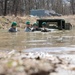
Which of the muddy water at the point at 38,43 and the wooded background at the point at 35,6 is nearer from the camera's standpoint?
the muddy water at the point at 38,43

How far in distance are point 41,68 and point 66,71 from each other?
38.3 inches

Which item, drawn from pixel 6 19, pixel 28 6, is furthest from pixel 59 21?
pixel 28 6

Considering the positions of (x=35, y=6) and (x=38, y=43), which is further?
(x=35, y=6)

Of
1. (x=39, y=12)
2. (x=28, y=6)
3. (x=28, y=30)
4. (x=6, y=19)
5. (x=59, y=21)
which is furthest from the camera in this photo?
(x=28, y=6)

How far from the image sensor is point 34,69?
331cm

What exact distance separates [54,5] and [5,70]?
9635cm

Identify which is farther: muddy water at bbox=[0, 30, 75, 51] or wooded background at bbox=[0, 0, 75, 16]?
wooded background at bbox=[0, 0, 75, 16]

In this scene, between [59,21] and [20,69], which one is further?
[59,21]

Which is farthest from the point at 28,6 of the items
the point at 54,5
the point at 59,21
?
the point at 59,21

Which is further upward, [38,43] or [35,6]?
[35,6]

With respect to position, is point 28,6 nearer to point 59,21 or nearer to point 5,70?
point 59,21

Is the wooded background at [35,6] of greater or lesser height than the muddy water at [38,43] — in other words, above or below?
above

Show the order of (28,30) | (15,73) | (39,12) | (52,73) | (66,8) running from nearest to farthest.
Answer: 1. (15,73)
2. (52,73)
3. (28,30)
4. (39,12)
5. (66,8)

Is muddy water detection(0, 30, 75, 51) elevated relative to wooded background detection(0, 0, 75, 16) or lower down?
lower down
